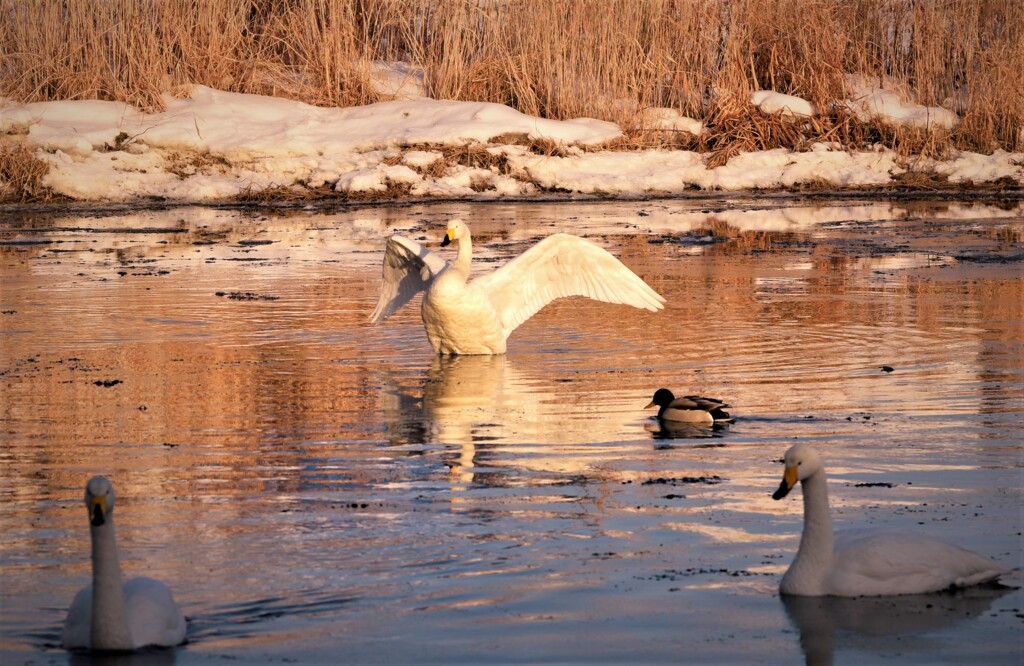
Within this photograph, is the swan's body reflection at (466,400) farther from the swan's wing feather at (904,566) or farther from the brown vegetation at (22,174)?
the brown vegetation at (22,174)

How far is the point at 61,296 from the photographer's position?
567 inches

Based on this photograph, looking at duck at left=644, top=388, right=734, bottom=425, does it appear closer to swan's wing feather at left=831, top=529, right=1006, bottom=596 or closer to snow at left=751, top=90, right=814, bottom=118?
swan's wing feather at left=831, top=529, right=1006, bottom=596

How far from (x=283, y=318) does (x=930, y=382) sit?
18.4 ft

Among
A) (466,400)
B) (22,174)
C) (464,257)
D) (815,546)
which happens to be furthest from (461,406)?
(22,174)

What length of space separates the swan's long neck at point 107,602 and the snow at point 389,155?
1873cm

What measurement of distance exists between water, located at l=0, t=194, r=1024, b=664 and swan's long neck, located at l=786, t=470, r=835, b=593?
12 centimetres

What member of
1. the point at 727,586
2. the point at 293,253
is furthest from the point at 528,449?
the point at 293,253

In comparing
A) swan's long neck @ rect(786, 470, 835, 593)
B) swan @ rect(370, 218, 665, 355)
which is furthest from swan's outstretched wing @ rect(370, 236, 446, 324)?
swan's long neck @ rect(786, 470, 835, 593)

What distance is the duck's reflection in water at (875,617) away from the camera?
5367 millimetres

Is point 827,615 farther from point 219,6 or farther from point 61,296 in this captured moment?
point 219,6

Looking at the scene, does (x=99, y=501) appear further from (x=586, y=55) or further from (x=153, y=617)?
(x=586, y=55)

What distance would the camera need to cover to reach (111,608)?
514cm

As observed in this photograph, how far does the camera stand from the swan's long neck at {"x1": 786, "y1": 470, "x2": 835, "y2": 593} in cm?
576

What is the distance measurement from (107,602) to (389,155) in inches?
770
